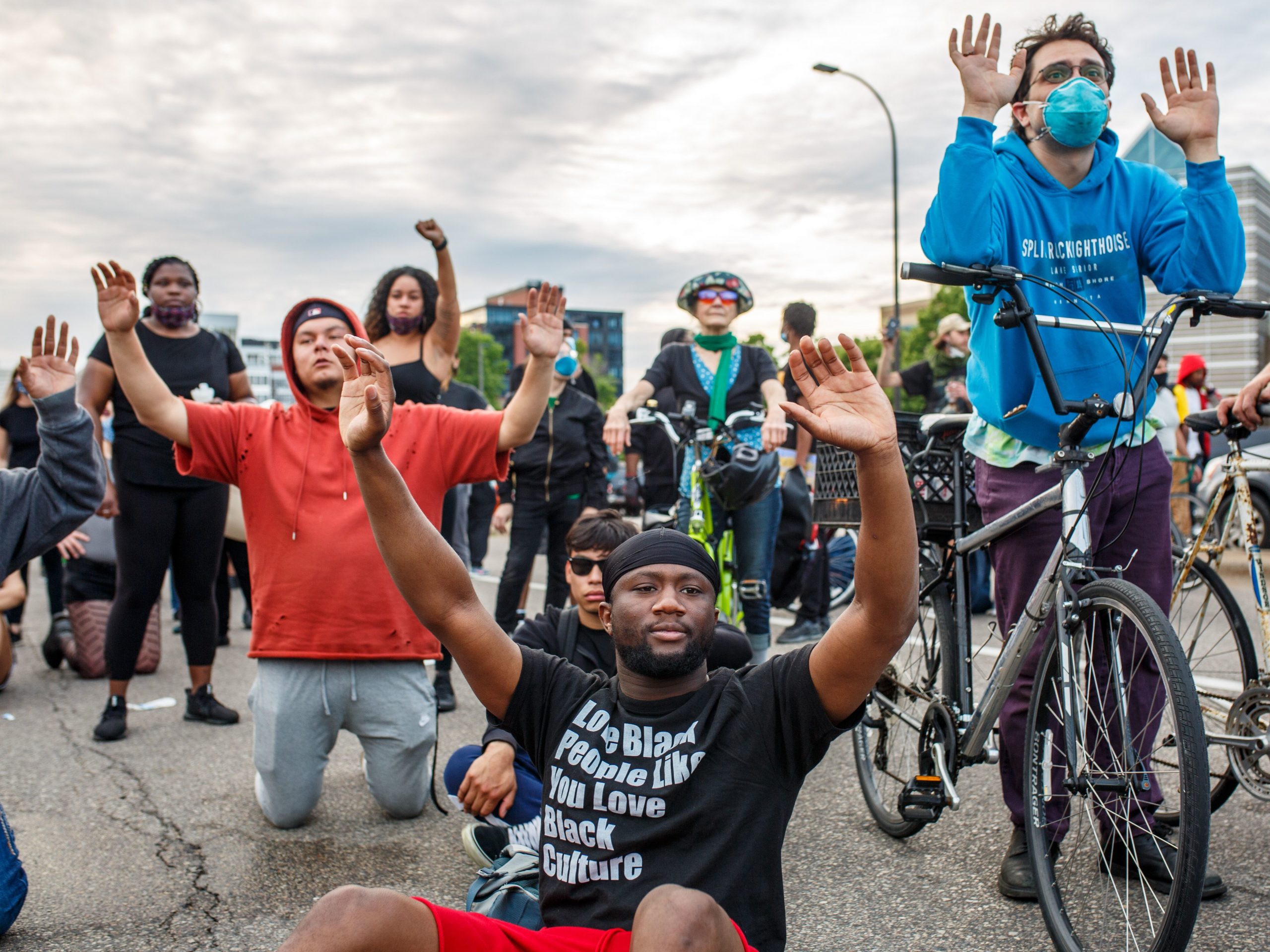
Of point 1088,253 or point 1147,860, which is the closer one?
point 1147,860

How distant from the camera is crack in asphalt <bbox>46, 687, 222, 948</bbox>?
3020mm

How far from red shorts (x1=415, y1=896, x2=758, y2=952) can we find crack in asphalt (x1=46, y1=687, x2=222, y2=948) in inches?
55.3

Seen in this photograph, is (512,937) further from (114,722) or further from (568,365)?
(568,365)

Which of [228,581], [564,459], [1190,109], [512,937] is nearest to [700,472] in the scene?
[564,459]

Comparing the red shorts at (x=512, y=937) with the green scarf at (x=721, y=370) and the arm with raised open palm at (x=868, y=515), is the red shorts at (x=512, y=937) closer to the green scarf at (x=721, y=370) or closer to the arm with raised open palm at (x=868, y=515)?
the arm with raised open palm at (x=868, y=515)

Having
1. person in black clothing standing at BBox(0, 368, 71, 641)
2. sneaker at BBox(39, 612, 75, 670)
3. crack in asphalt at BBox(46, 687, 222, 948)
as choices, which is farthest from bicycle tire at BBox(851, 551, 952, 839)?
person in black clothing standing at BBox(0, 368, 71, 641)

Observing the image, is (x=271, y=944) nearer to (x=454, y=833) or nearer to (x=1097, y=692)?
(x=454, y=833)

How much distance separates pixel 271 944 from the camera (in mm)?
2875

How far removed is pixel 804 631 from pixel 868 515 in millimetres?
5436

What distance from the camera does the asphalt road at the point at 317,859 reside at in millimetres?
2881

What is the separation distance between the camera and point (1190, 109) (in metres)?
2.99

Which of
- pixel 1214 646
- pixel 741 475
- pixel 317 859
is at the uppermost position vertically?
pixel 741 475

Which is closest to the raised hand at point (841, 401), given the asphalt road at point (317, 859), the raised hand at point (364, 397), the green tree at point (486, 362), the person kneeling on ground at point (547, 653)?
the raised hand at point (364, 397)

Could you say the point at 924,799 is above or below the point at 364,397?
below
